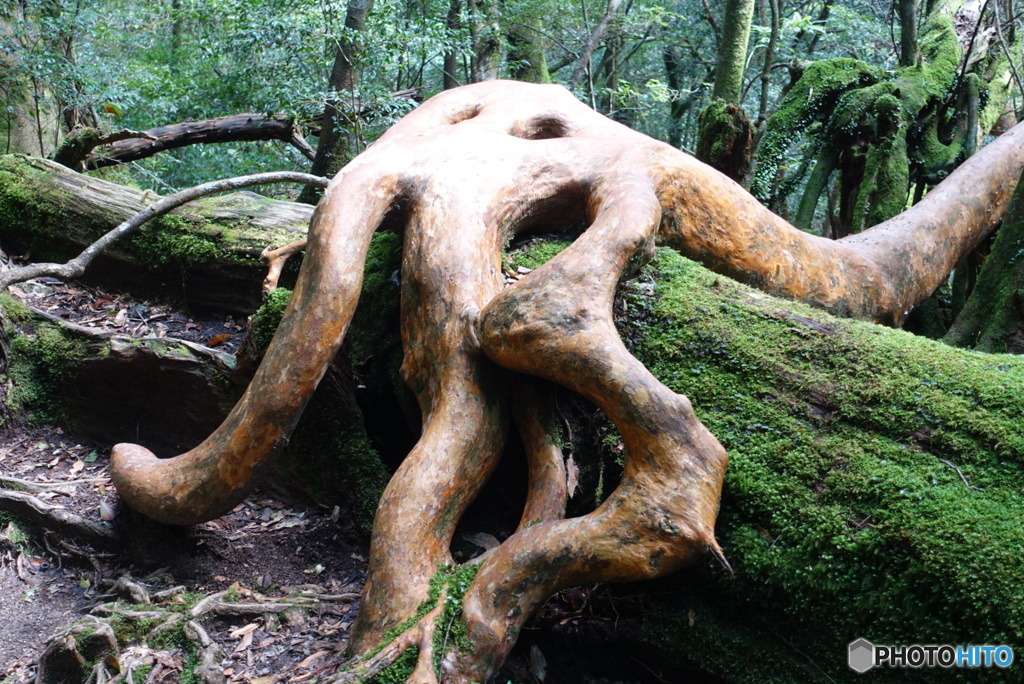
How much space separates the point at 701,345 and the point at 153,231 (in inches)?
164

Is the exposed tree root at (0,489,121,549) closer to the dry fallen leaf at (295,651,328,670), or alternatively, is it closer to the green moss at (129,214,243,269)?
the dry fallen leaf at (295,651,328,670)

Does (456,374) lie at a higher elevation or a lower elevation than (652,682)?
higher

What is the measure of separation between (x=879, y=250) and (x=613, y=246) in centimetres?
224

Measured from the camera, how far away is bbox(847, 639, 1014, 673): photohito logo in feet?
7.02

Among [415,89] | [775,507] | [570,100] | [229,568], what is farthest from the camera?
[415,89]

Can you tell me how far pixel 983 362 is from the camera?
9.29 ft

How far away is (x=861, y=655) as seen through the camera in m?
2.37

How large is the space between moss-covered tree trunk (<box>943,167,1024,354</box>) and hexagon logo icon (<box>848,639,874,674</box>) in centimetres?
260

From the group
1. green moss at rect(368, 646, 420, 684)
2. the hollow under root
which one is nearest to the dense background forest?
green moss at rect(368, 646, 420, 684)

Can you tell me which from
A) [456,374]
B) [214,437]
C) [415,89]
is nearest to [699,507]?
[456,374]

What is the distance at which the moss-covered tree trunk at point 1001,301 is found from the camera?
13.8 feet

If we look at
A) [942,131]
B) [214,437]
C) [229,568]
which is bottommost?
[229,568]

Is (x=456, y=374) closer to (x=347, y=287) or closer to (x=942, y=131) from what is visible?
(x=347, y=287)

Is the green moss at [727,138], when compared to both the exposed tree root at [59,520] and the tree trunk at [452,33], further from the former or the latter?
the exposed tree root at [59,520]
